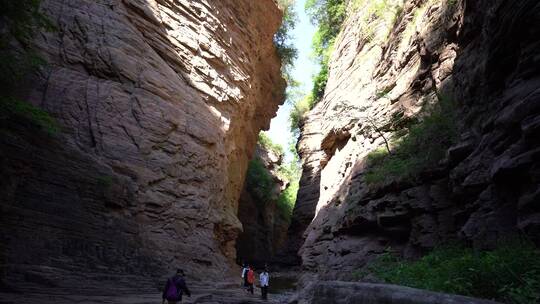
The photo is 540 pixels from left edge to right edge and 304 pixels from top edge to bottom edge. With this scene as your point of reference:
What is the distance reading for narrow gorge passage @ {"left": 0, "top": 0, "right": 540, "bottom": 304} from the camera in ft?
20.1

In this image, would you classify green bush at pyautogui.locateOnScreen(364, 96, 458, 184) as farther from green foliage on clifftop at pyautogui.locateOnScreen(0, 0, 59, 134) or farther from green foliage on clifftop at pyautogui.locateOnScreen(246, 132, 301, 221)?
green foliage on clifftop at pyautogui.locateOnScreen(246, 132, 301, 221)

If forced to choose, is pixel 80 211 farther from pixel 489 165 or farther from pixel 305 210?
pixel 305 210

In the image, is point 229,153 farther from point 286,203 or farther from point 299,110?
point 286,203

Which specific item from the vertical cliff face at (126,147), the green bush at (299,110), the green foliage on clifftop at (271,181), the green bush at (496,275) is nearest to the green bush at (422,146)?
the green bush at (496,275)

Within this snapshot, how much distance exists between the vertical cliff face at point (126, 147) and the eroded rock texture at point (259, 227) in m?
15.9

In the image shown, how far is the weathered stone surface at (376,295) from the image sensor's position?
349 centimetres

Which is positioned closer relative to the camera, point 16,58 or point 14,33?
point 14,33

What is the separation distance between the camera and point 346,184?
15328mm

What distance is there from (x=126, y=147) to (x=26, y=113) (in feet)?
12.8

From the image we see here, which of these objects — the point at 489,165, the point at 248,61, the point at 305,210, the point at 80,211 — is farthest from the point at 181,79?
the point at 305,210

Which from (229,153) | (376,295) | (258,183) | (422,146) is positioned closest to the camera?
(376,295)

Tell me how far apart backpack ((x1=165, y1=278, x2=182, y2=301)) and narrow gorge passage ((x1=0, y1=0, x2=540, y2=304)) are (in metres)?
0.06

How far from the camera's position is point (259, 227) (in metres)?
37.2

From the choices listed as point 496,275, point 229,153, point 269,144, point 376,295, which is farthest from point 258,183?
point 376,295
